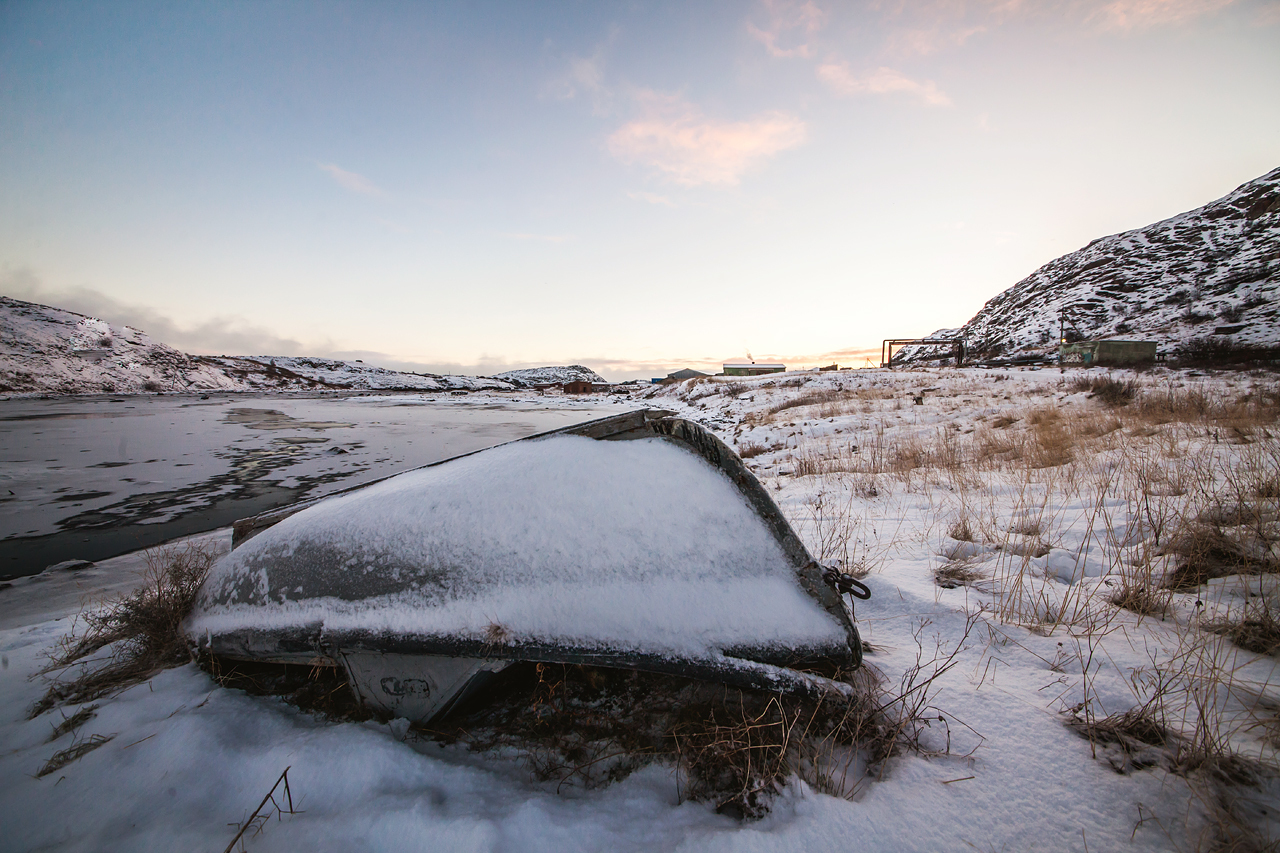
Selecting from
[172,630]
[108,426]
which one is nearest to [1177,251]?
[172,630]

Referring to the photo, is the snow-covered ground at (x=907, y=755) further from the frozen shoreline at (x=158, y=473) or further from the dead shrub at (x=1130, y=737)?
the frozen shoreline at (x=158, y=473)

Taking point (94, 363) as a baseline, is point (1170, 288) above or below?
above

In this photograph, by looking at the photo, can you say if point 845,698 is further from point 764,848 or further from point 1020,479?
point 1020,479

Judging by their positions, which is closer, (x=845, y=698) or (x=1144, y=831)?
(x=1144, y=831)

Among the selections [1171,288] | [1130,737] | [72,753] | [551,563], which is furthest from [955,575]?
[1171,288]

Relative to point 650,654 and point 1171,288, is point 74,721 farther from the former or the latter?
point 1171,288

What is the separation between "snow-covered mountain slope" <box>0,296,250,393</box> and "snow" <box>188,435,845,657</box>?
47.6 m

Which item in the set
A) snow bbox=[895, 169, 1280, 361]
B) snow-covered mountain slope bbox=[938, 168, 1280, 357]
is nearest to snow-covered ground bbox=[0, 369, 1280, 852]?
snow bbox=[895, 169, 1280, 361]

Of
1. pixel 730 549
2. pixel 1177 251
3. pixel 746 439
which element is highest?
pixel 1177 251

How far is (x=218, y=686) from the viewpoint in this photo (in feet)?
5.30

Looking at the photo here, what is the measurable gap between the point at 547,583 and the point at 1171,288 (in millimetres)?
71422

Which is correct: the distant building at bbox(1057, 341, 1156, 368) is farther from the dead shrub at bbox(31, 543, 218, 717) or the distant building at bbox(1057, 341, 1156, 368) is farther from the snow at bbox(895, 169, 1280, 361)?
the dead shrub at bbox(31, 543, 218, 717)

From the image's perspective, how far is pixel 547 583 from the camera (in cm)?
137

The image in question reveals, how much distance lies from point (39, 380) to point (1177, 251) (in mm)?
112873
